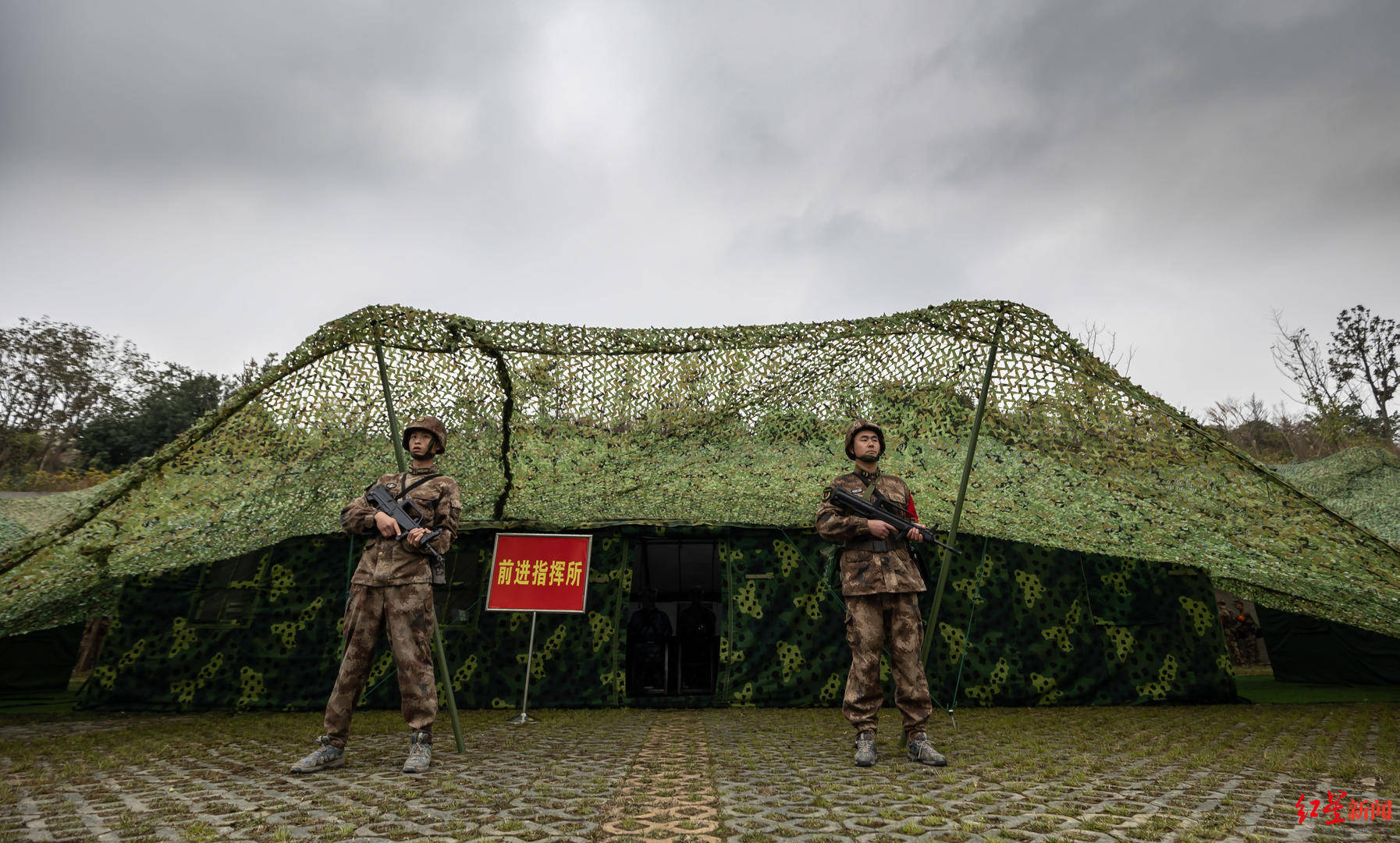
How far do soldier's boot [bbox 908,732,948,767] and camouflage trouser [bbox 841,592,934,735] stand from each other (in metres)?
0.05

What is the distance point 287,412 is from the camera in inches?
172

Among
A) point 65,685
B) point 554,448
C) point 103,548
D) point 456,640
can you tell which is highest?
point 554,448

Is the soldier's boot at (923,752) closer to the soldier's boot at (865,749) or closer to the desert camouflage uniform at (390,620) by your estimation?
the soldier's boot at (865,749)

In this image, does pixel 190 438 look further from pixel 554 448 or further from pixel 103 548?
pixel 554 448

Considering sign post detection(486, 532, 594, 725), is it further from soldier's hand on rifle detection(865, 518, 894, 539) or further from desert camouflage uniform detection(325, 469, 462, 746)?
soldier's hand on rifle detection(865, 518, 894, 539)

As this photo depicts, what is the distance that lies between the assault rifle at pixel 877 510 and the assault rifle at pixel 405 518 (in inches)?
87.4

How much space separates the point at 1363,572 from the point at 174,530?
6.87 meters

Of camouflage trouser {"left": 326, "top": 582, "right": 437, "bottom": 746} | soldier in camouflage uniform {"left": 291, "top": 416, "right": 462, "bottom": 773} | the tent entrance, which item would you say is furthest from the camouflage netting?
the tent entrance

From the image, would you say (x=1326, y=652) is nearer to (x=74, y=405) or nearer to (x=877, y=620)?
(x=877, y=620)

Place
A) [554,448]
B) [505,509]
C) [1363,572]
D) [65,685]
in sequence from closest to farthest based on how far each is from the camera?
[1363,572] < [554,448] < [505,509] < [65,685]

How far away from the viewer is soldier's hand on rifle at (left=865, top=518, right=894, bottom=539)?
11.9ft

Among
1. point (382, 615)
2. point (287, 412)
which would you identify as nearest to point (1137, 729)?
point (382, 615)

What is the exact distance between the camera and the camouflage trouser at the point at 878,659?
3.62 meters

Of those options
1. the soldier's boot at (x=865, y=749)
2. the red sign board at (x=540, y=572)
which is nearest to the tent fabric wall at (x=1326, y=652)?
the soldier's boot at (x=865, y=749)
